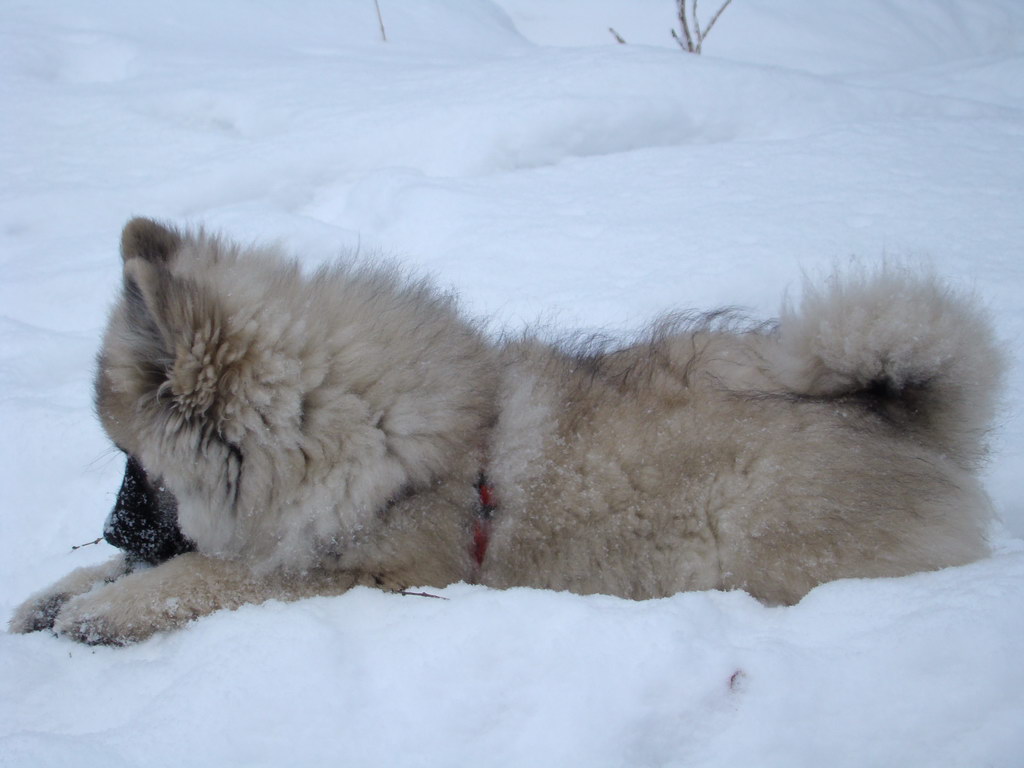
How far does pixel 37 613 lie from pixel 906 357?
8.77 feet

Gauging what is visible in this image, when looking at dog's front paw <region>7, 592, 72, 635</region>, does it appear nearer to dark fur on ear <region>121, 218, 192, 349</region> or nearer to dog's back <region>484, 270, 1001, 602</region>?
Result: dark fur on ear <region>121, 218, 192, 349</region>

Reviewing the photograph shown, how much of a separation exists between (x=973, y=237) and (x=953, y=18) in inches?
380

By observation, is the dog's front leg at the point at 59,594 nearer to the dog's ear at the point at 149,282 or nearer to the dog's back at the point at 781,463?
the dog's ear at the point at 149,282

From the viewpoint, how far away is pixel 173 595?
1.96 metres

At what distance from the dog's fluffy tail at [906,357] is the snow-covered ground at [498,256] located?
15.8 inches

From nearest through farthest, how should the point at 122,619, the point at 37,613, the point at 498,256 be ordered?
the point at 122,619, the point at 37,613, the point at 498,256

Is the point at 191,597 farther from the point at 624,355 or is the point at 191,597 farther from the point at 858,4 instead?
the point at 858,4

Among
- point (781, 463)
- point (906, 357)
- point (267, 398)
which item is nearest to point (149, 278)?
point (267, 398)

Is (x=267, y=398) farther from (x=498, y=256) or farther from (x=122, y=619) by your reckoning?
(x=498, y=256)

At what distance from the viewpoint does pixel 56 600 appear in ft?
7.25

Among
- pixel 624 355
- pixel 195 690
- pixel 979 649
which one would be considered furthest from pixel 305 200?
pixel 979 649

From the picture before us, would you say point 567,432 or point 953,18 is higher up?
point 953,18

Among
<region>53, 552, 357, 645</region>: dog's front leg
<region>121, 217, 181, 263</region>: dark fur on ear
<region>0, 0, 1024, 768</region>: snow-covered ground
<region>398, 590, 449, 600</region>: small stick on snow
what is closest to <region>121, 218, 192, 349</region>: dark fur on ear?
<region>121, 217, 181, 263</region>: dark fur on ear

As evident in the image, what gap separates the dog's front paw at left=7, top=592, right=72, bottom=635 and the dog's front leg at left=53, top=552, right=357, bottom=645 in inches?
2.5
